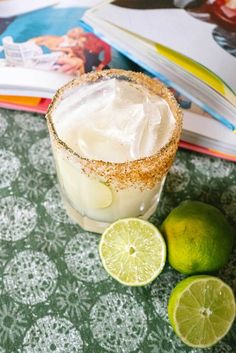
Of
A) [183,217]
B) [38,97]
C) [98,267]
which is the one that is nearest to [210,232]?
[183,217]

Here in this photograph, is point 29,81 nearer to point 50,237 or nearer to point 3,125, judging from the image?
point 3,125

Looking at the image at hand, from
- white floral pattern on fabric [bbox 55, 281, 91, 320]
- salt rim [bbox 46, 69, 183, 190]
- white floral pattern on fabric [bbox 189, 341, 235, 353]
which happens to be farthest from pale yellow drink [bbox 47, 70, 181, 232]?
white floral pattern on fabric [bbox 189, 341, 235, 353]

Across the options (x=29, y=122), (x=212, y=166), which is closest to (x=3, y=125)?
(x=29, y=122)

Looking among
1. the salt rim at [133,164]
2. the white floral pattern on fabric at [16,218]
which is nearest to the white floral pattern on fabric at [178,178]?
the salt rim at [133,164]

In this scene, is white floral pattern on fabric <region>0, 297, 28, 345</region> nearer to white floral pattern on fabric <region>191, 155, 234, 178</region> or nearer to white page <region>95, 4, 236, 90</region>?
white floral pattern on fabric <region>191, 155, 234, 178</region>

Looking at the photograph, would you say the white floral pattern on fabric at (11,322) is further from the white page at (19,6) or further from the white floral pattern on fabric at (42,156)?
the white page at (19,6)

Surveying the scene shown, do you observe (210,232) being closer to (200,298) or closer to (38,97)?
(200,298)
